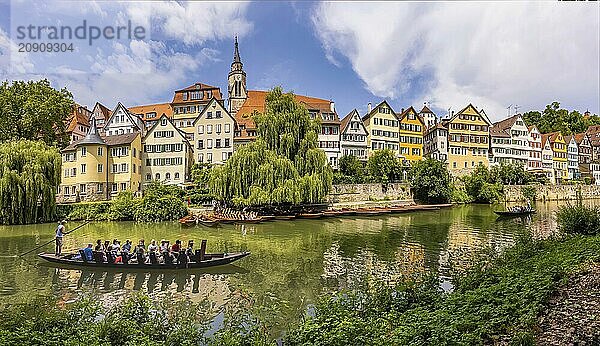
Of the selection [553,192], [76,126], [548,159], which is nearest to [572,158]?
[548,159]

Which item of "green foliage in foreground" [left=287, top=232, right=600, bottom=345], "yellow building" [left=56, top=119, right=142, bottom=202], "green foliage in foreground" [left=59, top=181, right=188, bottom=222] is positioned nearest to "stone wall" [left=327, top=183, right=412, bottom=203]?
"green foliage in foreground" [left=59, top=181, right=188, bottom=222]

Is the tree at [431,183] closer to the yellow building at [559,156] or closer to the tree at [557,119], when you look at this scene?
the yellow building at [559,156]

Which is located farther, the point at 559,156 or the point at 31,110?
the point at 559,156

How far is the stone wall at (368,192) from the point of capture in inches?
1965

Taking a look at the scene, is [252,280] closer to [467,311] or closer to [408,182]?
[467,311]

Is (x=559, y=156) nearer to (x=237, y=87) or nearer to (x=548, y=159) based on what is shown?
(x=548, y=159)

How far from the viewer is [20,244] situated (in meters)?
25.8

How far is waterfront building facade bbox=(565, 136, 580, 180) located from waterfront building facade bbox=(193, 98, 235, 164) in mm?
60503

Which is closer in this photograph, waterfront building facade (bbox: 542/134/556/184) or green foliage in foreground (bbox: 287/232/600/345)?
green foliage in foreground (bbox: 287/232/600/345)

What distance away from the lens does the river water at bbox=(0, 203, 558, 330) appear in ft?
49.0

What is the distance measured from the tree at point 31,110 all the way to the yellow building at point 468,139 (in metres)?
51.4

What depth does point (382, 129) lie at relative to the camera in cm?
6600

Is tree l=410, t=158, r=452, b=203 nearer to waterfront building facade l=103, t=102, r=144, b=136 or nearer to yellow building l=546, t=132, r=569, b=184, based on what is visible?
yellow building l=546, t=132, r=569, b=184

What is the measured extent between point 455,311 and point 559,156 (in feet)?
272
